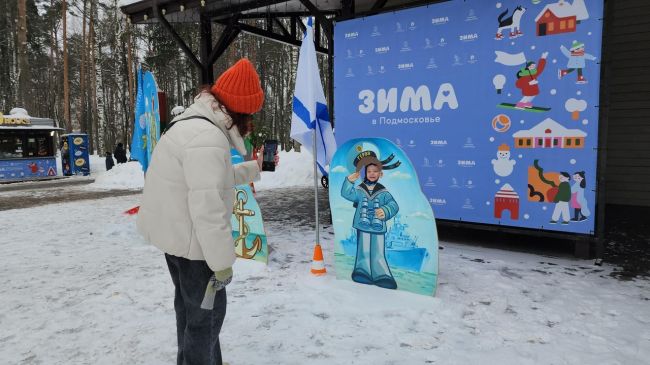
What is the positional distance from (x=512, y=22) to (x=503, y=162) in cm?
176

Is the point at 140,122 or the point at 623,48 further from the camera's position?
the point at 623,48

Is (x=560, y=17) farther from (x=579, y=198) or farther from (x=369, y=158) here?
(x=369, y=158)

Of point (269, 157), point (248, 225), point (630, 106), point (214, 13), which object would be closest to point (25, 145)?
point (269, 157)

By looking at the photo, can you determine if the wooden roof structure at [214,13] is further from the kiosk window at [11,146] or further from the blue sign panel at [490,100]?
the kiosk window at [11,146]

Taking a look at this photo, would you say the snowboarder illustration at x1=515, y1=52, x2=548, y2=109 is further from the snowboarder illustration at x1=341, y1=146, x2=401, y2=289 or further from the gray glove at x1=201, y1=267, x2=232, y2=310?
the gray glove at x1=201, y1=267, x2=232, y2=310

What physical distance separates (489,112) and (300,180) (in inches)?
379

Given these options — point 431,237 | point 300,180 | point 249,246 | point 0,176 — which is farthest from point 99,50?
point 431,237

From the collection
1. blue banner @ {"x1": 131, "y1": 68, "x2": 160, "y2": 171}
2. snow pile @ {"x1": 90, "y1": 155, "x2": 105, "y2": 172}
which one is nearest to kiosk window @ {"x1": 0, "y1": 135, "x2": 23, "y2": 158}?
snow pile @ {"x1": 90, "y1": 155, "x2": 105, "y2": 172}

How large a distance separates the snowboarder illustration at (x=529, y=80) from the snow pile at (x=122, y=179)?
43.3 ft

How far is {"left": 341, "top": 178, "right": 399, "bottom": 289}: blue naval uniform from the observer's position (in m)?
4.12

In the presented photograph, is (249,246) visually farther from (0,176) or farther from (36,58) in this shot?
(36,58)

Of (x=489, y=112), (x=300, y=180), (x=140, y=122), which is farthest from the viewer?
(x=300, y=180)

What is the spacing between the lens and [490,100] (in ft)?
18.1

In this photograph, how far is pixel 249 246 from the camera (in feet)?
17.0
